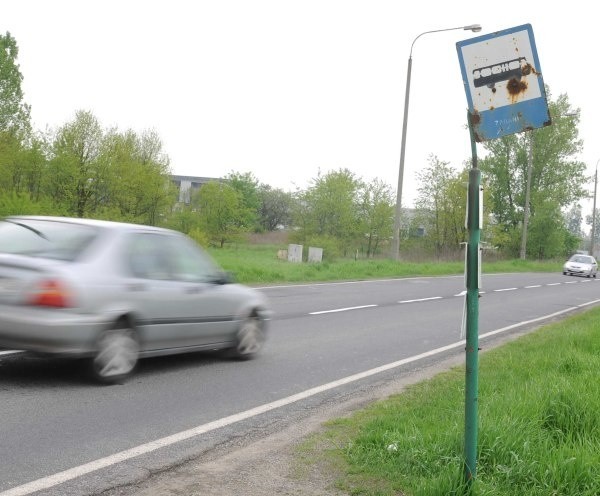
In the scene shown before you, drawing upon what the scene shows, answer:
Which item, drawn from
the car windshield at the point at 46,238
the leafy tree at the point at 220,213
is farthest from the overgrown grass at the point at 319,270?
the leafy tree at the point at 220,213

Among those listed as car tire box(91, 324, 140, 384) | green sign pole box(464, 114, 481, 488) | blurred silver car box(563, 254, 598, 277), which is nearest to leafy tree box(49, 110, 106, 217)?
blurred silver car box(563, 254, 598, 277)

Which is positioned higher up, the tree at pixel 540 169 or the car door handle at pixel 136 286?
the tree at pixel 540 169

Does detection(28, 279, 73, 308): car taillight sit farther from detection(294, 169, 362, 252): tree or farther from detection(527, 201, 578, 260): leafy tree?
detection(294, 169, 362, 252): tree

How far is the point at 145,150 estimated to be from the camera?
68.9 meters

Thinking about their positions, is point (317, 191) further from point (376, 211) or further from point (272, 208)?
point (272, 208)

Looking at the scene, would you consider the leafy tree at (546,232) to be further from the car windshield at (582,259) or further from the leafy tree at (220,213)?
the leafy tree at (220,213)

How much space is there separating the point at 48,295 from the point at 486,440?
3.81 metres

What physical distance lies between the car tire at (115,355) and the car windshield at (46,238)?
795 millimetres

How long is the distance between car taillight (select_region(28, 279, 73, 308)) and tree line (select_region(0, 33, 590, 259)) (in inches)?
1462

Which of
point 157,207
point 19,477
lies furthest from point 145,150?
point 19,477

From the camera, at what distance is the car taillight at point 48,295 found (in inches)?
248

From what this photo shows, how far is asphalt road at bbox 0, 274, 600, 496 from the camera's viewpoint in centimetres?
456

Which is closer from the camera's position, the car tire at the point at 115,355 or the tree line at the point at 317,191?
the car tire at the point at 115,355

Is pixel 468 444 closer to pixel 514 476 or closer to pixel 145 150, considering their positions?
pixel 514 476
